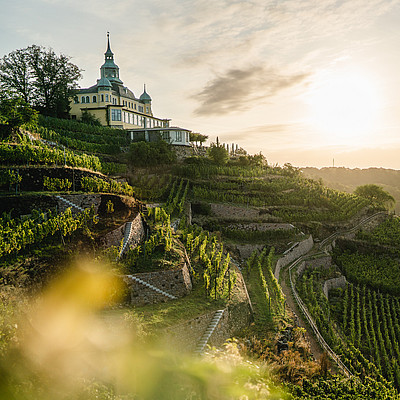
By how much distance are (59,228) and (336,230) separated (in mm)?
30748

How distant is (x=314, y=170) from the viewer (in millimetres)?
132875

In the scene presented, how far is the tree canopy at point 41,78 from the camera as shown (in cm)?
3684

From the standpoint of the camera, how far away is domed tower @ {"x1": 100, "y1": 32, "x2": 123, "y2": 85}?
159 ft

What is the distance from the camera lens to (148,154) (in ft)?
122

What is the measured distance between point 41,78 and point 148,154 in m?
15.7

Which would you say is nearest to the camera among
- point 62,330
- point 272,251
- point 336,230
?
point 62,330

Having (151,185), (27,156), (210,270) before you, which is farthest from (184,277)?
(151,185)

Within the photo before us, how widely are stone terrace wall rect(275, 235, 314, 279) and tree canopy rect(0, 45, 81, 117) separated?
103ft

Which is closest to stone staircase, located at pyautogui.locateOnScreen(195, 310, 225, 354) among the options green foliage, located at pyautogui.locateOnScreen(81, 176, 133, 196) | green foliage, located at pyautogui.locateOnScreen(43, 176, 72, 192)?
green foliage, located at pyautogui.locateOnScreen(81, 176, 133, 196)

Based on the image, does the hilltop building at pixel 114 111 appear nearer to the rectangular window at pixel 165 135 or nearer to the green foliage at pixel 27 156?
the rectangular window at pixel 165 135

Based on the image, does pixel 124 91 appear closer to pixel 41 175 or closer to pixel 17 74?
pixel 17 74

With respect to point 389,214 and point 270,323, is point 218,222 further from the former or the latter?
point 389,214

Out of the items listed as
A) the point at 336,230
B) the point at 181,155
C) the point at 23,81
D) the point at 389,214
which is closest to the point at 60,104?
the point at 23,81

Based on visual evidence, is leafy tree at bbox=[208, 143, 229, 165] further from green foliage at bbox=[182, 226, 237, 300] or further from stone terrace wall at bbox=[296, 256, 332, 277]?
green foliage at bbox=[182, 226, 237, 300]
